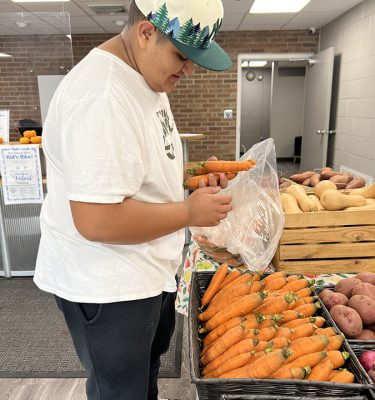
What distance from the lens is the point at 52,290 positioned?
3.06 ft

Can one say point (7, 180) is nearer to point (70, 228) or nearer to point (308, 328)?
point (70, 228)

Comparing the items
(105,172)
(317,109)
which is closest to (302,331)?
(105,172)

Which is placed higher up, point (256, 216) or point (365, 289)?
point (256, 216)

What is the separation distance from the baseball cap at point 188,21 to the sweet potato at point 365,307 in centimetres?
79

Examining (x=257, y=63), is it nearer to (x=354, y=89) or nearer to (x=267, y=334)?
(x=354, y=89)

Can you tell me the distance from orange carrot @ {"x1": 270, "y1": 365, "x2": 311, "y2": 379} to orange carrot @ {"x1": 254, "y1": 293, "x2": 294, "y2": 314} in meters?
0.22

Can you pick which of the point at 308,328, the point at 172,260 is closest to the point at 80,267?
the point at 172,260

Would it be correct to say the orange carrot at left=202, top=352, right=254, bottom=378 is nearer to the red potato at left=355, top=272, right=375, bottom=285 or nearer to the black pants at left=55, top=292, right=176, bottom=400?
the black pants at left=55, top=292, right=176, bottom=400

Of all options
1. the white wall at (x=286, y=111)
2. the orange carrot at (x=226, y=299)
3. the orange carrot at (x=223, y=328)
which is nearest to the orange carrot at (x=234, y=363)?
the orange carrot at (x=223, y=328)

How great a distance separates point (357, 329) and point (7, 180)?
2.58 m

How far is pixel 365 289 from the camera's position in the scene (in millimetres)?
1159

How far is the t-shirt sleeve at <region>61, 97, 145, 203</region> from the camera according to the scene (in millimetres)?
722

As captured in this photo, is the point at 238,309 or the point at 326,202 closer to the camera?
the point at 238,309

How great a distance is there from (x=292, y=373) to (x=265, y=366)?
59mm
